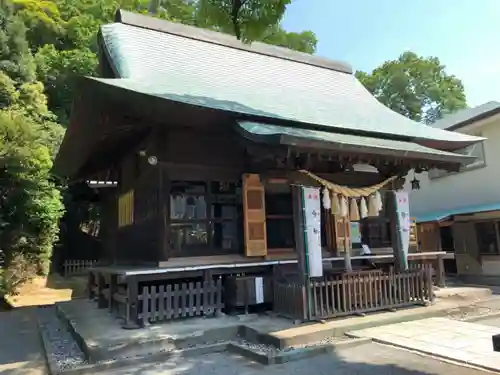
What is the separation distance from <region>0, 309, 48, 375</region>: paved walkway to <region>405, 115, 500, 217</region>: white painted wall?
45.3 feet

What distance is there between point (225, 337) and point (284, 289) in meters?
1.39

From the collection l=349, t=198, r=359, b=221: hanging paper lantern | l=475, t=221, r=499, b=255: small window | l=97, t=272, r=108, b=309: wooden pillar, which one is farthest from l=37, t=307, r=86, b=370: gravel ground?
l=475, t=221, r=499, b=255: small window

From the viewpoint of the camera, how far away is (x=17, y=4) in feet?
93.9

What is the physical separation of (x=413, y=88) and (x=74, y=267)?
1246 inches

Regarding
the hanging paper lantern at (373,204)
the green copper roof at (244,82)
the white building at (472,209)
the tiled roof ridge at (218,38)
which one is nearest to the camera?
the hanging paper lantern at (373,204)

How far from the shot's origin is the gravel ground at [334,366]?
4598 millimetres

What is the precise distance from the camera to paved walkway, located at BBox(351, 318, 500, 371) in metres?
4.85

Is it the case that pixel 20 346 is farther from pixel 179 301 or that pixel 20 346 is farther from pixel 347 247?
pixel 347 247

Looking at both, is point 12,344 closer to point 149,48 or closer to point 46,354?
point 46,354

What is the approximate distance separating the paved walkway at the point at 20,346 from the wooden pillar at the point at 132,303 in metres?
1.37

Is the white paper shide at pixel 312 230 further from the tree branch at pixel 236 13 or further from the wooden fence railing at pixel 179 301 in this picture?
the tree branch at pixel 236 13

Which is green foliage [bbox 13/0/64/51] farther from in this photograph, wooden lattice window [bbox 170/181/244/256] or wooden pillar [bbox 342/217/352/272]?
wooden pillar [bbox 342/217/352/272]

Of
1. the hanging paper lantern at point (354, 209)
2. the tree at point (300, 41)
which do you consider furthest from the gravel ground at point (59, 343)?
the tree at point (300, 41)

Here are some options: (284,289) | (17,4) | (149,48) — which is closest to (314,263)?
(284,289)
